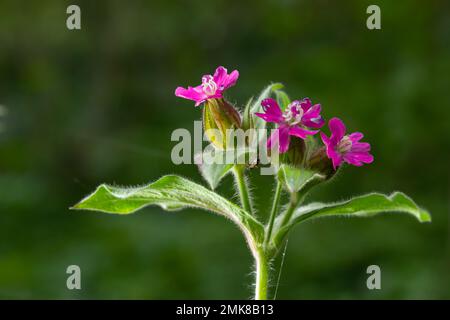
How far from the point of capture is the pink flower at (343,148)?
0.64 meters

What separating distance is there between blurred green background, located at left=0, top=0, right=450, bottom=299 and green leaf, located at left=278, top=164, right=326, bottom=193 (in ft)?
3.15

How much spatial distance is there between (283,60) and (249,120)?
6.66ft

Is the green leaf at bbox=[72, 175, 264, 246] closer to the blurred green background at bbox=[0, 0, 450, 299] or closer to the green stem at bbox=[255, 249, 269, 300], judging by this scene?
the green stem at bbox=[255, 249, 269, 300]

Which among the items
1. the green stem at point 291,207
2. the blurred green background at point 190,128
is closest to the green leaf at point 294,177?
the green stem at point 291,207

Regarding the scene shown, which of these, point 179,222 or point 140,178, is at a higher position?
point 140,178

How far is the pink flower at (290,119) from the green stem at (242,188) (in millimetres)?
69

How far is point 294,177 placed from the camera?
25.0 inches

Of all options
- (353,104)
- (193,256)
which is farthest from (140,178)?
(353,104)

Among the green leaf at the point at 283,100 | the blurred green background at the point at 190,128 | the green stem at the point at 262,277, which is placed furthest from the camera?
the blurred green background at the point at 190,128

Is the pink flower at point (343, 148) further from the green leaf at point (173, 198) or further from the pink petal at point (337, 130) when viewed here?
the green leaf at point (173, 198)

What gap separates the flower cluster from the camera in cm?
62

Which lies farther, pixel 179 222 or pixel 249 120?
pixel 179 222

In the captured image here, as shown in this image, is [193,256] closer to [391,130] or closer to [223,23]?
[391,130]
